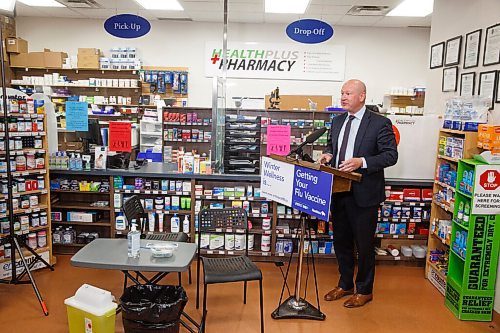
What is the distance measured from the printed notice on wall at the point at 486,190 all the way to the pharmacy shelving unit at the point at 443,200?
32cm

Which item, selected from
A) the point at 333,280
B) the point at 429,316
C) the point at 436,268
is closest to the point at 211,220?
the point at 333,280

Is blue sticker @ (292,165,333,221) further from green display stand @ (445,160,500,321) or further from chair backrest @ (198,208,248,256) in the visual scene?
green display stand @ (445,160,500,321)

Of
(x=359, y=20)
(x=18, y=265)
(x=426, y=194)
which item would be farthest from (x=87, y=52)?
(x=426, y=194)

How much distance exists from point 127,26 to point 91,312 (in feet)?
14.0

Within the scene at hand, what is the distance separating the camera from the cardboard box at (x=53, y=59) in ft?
29.8

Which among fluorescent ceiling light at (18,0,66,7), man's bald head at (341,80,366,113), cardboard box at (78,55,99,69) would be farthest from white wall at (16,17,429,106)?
man's bald head at (341,80,366,113)

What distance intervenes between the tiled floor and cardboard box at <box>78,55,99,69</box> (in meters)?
5.64

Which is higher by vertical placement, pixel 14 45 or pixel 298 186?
pixel 14 45

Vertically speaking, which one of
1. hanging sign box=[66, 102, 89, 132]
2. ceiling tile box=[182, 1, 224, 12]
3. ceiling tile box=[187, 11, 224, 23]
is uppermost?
ceiling tile box=[187, 11, 224, 23]

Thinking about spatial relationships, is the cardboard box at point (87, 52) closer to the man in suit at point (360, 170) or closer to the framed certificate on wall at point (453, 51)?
the man in suit at point (360, 170)

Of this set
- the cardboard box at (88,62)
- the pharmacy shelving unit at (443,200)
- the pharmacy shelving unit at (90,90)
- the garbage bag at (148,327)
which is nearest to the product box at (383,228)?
the pharmacy shelving unit at (443,200)

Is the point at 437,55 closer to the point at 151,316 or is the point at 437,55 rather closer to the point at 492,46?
the point at 492,46

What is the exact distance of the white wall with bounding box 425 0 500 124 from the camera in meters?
3.97

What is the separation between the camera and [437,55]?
511 centimetres
